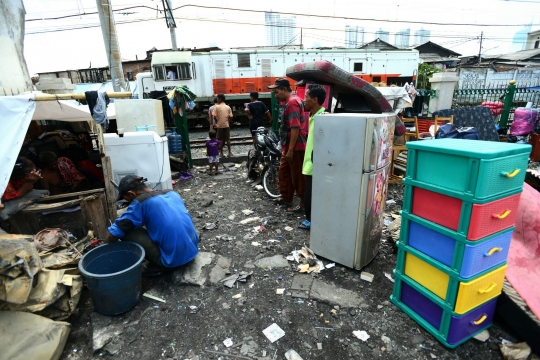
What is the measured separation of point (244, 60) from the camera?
1420 centimetres

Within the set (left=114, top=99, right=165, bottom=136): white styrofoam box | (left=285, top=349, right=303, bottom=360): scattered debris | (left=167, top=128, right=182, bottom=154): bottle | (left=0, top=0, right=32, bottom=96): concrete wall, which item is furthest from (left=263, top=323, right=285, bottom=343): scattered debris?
(left=167, top=128, right=182, bottom=154): bottle

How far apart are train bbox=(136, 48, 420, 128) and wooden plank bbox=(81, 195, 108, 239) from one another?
1112cm

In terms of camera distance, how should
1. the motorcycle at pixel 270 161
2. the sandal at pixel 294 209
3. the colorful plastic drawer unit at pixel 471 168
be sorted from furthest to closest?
the motorcycle at pixel 270 161 → the sandal at pixel 294 209 → the colorful plastic drawer unit at pixel 471 168

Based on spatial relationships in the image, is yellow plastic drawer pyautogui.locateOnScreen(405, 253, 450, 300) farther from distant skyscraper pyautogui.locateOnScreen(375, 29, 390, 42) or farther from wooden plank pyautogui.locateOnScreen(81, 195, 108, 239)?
distant skyscraper pyautogui.locateOnScreen(375, 29, 390, 42)

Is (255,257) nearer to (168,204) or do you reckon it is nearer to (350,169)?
(168,204)

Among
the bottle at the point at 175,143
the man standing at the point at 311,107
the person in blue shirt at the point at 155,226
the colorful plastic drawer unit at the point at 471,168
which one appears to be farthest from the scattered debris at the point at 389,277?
the bottle at the point at 175,143

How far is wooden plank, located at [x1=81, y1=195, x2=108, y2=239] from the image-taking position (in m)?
3.47

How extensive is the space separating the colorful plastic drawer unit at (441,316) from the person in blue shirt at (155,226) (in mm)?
2095

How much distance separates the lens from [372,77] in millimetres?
15812

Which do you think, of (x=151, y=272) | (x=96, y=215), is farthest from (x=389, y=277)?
(x=96, y=215)

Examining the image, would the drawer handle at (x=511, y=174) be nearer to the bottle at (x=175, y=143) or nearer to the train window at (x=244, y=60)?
the bottle at (x=175, y=143)

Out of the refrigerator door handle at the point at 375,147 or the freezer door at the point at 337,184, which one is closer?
the refrigerator door handle at the point at 375,147

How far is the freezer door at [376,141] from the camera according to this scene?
2.62 m

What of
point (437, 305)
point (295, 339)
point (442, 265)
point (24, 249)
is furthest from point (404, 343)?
point (24, 249)
